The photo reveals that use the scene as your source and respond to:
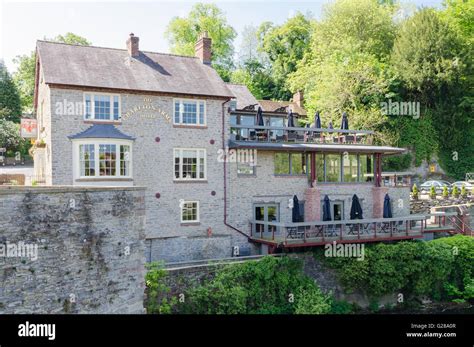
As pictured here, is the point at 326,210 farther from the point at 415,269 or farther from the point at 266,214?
the point at 415,269

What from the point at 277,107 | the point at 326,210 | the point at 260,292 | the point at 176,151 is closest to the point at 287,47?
the point at 277,107

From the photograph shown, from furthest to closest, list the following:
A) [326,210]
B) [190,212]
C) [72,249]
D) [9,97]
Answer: [9,97] < [326,210] < [190,212] < [72,249]

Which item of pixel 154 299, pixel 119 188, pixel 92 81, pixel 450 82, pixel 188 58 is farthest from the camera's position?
pixel 450 82

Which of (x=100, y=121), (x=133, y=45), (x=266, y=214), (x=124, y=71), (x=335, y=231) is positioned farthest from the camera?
(x=266, y=214)

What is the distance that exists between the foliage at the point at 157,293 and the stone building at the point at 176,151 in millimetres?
3249

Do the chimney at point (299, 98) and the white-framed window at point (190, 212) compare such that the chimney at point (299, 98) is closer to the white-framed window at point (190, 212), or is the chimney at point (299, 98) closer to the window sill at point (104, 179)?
the white-framed window at point (190, 212)

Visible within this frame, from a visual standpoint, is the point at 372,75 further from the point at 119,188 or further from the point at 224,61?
the point at 119,188

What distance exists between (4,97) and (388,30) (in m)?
36.8

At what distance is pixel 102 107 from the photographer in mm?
18828

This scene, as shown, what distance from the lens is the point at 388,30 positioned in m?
43.9

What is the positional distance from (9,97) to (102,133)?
97.8 feet

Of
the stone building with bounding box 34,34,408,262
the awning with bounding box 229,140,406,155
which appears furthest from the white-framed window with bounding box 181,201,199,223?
the awning with bounding box 229,140,406,155

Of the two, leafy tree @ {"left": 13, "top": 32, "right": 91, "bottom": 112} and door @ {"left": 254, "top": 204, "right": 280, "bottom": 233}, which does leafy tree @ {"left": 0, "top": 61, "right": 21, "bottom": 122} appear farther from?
door @ {"left": 254, "top": 204, "right": 280, "bottom": 233}
